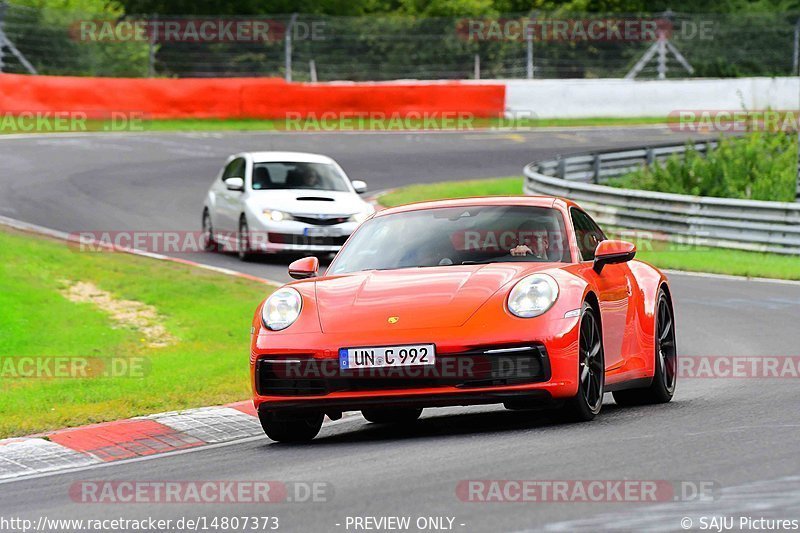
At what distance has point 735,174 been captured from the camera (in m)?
28.0

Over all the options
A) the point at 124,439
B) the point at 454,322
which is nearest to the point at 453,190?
the point at 124,439

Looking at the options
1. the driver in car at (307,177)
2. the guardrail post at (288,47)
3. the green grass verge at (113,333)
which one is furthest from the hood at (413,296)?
the guardrail post at (288,47)

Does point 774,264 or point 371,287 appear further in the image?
point 774,264

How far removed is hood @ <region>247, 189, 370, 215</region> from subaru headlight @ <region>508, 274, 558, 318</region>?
12.0 meters

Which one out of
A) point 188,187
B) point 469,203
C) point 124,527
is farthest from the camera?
point 188,187

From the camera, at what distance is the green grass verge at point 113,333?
10.6m

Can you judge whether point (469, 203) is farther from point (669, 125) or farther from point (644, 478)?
point (669, 125)

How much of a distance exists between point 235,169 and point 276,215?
7.20ft

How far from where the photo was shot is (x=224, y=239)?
71.8ft

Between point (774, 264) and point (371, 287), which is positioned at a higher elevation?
point (371, 287)

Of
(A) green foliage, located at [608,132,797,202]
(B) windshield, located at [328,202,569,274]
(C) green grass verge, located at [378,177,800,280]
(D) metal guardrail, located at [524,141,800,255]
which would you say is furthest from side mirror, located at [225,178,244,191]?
(B) windshield, located at [328,202,569,274]

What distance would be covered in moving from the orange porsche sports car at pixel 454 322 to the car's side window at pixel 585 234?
0.03 m

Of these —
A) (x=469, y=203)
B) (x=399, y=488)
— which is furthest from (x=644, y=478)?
(x=469, y=203)

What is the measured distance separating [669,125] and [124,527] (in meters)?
37.2
